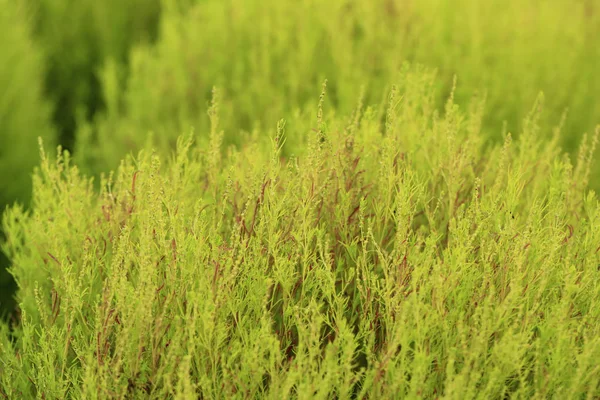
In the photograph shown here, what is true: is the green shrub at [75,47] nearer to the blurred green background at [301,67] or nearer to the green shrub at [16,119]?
the blurred green background at [301,67]

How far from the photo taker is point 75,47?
243 inches

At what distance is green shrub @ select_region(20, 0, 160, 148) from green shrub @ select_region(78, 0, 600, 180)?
124 centimetres

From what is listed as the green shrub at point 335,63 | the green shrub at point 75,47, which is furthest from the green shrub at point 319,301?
the green shrub at point 75,47

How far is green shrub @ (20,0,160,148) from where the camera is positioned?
607cm

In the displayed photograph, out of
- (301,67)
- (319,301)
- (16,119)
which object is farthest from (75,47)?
(319,301)

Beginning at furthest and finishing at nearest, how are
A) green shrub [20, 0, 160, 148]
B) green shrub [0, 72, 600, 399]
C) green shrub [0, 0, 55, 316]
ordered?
green shrub [20, 0, 160, 148]
green shrub [0, 0, 55, 316]
green shrub [0, 72, 600, 399]

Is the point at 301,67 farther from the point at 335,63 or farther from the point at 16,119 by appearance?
the point at 16,119

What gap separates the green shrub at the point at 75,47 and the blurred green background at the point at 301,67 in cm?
84

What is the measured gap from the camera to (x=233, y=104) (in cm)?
461

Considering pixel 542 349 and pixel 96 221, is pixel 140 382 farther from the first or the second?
pixel 542 349

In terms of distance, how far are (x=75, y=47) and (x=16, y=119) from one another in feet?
5.70

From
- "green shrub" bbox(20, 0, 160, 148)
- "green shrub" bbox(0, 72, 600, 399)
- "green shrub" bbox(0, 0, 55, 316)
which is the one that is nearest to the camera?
"green shrub" bbox(0, 72, 600, 399)

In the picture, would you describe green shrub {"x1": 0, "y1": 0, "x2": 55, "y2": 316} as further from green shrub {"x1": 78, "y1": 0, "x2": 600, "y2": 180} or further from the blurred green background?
green shrub {"x1": 78, "y1": 0, "x2": 600, "y2": 180}

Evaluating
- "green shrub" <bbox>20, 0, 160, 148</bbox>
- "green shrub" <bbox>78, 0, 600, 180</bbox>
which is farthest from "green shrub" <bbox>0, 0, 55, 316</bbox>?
"green shrub" <bbox>20, 0, 160, 148</bbox>
